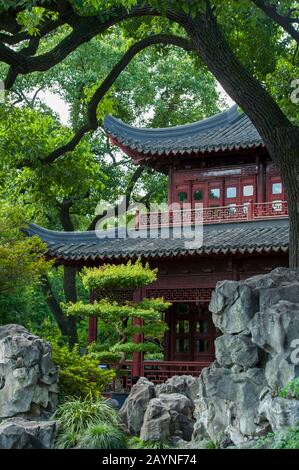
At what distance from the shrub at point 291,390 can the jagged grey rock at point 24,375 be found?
3780 mm

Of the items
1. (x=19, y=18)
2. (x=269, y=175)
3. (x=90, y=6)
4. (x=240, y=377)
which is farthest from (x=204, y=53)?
(x=269, y=175)

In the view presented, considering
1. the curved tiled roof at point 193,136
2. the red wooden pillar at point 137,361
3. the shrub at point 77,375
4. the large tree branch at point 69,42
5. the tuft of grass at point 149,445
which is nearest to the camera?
the tuft of grass at point 149,445

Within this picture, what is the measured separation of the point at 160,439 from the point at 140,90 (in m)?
17.2

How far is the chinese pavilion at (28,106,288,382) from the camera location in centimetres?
1574

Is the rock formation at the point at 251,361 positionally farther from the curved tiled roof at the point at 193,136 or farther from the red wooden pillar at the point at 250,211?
the curved tiled roof at the point at 193,136

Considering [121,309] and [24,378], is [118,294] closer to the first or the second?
[121,309]

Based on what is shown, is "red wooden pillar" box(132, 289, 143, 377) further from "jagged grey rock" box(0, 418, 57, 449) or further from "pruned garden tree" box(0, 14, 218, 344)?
"jagged grey rock" box(0, 418, 57, 449)

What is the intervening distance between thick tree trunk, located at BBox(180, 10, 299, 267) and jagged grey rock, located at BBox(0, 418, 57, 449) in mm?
3187

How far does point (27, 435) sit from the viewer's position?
323 inches

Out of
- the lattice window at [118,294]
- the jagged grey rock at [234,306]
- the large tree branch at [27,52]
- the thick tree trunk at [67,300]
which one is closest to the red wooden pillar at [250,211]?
the lattice window at [118,294]

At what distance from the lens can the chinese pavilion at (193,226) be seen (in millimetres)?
15742

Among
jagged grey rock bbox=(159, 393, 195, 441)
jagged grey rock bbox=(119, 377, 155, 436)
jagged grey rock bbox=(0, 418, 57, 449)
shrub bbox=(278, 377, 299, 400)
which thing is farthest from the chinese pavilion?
shrub bbox=(278, 377, 299, 400)

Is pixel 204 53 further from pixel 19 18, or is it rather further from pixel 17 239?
pixel 17 239

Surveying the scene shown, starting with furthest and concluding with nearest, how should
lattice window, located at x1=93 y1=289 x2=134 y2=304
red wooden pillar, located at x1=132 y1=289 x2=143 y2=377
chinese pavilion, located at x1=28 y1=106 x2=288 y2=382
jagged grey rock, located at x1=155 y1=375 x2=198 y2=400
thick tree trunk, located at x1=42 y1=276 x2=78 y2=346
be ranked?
thick tree trunk, located at x1=42 y1=276 x2=78 y2=346, red wooden pillar, located at x1=132 y1=289 x2=143 y2=377, chinese pavilion, located at x1=28 y1=106 x2=288 y2=382, lattice window, located at x1=93 y1=289 x2=134 y2=304, jagged grey rock, located at x1=155 y1=375 x2=198 y2=400
